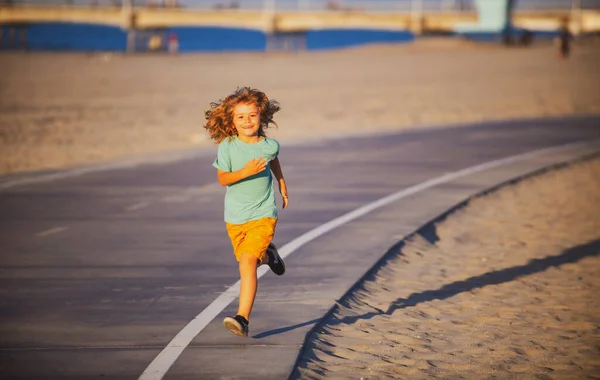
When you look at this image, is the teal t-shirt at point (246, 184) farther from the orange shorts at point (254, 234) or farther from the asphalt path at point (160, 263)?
the asphalt path at point (160, 263)

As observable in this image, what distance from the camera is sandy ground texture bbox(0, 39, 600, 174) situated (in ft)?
90.7

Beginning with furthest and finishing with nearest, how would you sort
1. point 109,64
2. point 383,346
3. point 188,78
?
point 109,64 → point 188,78 → point 383,346

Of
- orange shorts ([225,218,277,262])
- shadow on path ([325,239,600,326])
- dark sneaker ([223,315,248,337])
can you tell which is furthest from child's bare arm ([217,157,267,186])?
shadow on path ([325,239,600,326])

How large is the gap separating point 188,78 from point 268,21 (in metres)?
91.9

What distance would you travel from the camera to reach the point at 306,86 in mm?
54531

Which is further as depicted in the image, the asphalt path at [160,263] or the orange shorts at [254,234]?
the orange shorts at [254,234]

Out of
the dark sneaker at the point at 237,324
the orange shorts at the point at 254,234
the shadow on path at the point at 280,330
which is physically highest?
the orange shorts at the point at 254,234

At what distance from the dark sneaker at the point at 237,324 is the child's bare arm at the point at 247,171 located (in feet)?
3.15

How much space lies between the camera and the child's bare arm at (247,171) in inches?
294

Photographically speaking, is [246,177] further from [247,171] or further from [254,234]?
[254,234]

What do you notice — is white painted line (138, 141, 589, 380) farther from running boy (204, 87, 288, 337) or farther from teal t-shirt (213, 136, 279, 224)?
teal t-shirt (213, 136, 279, 224)

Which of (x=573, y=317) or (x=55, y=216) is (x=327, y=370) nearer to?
(x=573, y=317)

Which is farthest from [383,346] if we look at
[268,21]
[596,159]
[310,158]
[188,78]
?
[268,21]

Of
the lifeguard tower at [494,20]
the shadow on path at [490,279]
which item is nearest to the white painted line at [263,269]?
the shadow on path at [490,279]
